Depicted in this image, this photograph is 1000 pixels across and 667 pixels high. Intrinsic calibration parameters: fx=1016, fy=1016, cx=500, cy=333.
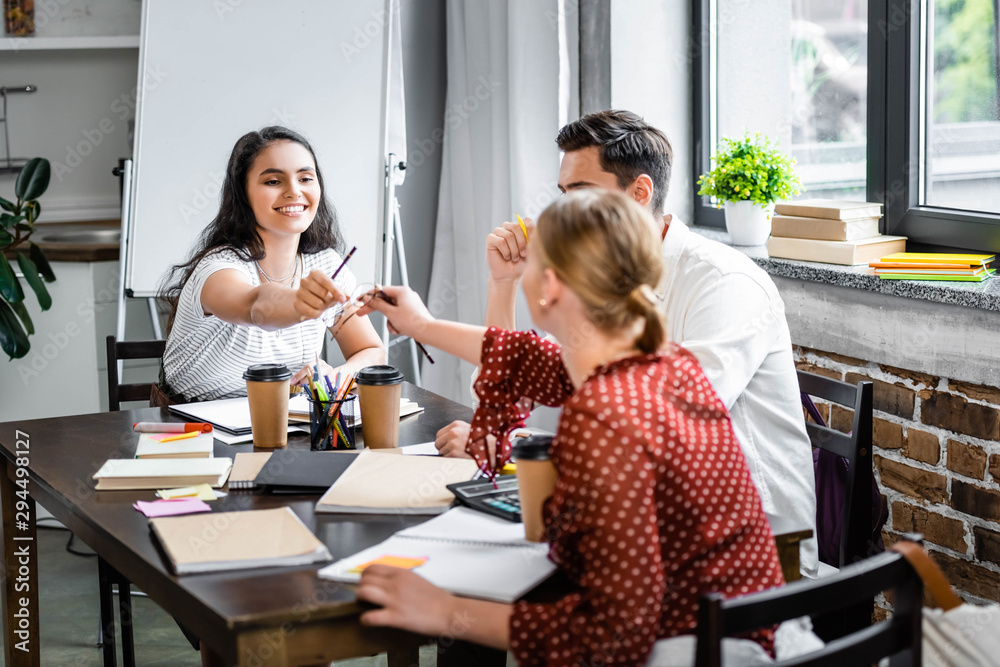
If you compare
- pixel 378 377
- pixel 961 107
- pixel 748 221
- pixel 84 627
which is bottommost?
pixel 84 627

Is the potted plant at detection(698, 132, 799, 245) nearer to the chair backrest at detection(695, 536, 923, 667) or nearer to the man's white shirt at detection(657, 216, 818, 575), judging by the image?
the man's white shirt at detection(657, 216, 818, 575)

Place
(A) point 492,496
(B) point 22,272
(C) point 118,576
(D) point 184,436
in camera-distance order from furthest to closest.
A: (B) point 22,272 < (C) point 118,576 < (D) point 184,436 < (A) point 492,496

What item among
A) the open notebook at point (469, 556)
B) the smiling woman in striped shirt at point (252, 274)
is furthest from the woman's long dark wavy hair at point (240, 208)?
the open notebook at point (469, 556)

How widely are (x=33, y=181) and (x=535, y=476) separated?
257cm

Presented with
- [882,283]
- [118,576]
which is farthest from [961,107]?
[118,576]

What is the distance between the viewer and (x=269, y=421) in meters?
1.69

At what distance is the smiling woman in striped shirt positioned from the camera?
7.25 feet

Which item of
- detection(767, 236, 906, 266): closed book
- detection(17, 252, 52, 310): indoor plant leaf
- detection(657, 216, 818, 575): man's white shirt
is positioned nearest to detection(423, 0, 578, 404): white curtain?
detection(767, 236, 906, 266): closed book

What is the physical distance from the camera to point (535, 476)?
1132 millimetres

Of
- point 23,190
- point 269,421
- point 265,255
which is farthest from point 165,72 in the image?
point 269,421

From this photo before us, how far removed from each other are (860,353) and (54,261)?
2.46 meters

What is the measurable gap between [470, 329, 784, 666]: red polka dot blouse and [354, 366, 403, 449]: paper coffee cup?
590mm

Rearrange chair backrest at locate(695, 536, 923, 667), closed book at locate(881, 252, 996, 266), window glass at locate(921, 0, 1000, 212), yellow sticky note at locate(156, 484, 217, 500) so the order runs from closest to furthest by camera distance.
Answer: chair backrest at locate(695, 536, 923, 667)
yellow sticky note at locate(156, 484, 217, 500)
closed book at locate(881, 252, 996, 266)
window glass at locate(921, 0, 1000, 212)

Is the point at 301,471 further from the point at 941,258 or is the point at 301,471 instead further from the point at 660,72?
the point at 660,72
